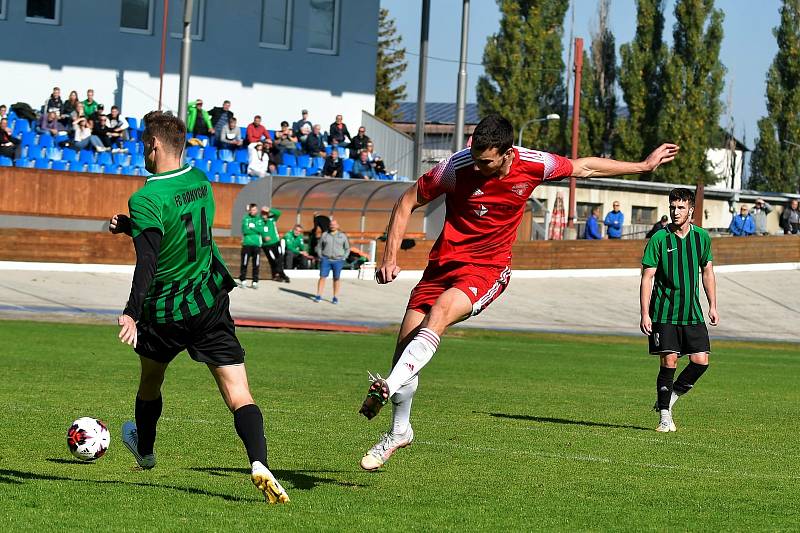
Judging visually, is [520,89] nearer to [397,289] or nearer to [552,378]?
[397,289]

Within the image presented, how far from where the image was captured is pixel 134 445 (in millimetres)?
7660

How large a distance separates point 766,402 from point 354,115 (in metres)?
32.3

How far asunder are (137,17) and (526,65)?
32.7 m

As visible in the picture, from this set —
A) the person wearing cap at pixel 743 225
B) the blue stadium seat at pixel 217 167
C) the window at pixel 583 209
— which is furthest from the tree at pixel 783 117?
the blue stadium seat at pixel 217 167

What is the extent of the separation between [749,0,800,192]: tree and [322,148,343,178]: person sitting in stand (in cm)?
3875

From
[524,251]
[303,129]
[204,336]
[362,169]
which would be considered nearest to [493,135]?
[204,336]

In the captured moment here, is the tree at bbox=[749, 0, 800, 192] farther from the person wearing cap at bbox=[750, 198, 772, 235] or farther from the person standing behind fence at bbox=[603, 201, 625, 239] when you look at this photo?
the person standing behind fence at bbox=[603, 201, 625, 239]

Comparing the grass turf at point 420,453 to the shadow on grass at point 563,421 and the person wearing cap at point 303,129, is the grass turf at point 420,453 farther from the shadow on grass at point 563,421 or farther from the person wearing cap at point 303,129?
the person wearing cap at point 303,129

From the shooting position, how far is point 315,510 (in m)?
6.62

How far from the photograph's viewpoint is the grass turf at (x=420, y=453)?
6551 mm

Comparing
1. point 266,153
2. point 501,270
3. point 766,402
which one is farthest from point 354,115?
point 501,270

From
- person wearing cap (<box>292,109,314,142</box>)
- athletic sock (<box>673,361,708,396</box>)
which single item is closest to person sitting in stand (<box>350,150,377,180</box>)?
person wearing cap (<box>292,109,314,142</box>)

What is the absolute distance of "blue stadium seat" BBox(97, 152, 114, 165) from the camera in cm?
3441

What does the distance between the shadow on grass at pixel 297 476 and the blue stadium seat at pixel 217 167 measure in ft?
95.4
